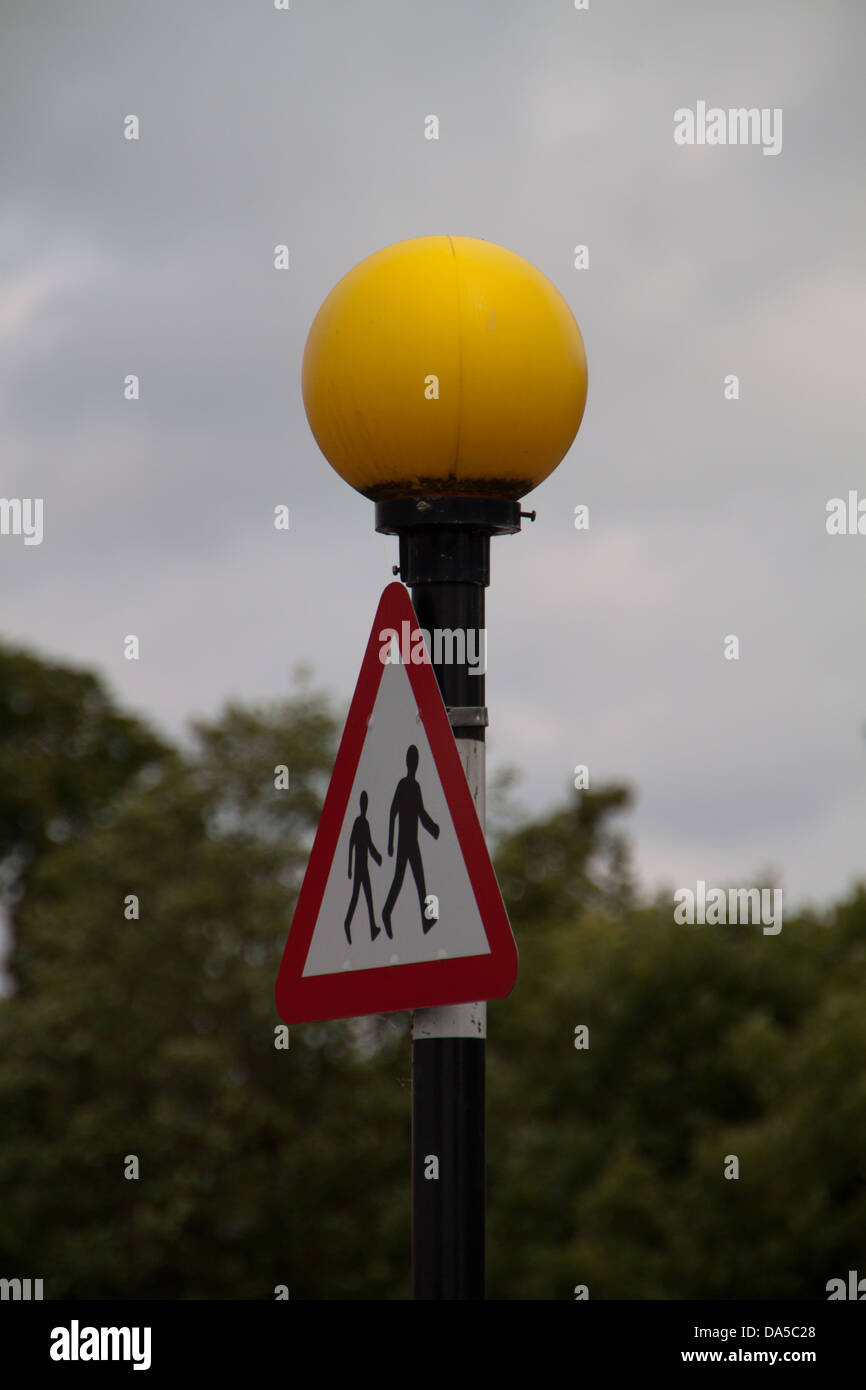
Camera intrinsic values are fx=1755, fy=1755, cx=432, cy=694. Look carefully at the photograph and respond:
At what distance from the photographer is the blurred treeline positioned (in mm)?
17234

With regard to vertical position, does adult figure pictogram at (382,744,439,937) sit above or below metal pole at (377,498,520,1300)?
above

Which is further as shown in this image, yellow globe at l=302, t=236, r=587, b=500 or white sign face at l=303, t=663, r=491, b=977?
yellow globe at l=302, t=236, r=587, b=500

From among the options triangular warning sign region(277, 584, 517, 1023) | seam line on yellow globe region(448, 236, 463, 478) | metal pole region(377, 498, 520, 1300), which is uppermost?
seam line on yellow globe region(448, 236, 463, 478)

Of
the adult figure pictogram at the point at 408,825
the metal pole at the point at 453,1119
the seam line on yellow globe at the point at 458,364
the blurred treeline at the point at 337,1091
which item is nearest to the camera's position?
the metal pole at the point at 453,1119

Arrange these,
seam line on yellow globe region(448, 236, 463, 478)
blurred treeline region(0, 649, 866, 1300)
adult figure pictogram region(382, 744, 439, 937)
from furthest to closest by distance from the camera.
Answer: blurred treeline region(0, 649, 866, 1300)
seam line on yellow globe region(448, 236, 463, 478)
adult figure pictogram region(382, 744, 439, 937)

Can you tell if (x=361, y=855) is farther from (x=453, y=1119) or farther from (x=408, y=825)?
(x=453, y=1119)

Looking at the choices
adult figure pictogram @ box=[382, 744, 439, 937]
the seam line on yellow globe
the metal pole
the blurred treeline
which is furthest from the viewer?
the blurred treeline

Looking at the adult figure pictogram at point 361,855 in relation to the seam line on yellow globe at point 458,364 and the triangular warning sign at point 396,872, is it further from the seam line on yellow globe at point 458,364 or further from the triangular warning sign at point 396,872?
the seam line on yellow globe at point 458,364

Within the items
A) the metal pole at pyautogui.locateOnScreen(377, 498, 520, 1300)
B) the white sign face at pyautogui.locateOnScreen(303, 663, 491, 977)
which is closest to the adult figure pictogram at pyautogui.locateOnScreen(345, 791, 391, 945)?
the white sign face at pyautogui.locateOnScreen(303, 663, 491, 977)

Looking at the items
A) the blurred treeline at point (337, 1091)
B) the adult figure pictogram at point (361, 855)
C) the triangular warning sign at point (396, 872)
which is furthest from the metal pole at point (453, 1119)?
the blurred treeline at point (337, 1091)

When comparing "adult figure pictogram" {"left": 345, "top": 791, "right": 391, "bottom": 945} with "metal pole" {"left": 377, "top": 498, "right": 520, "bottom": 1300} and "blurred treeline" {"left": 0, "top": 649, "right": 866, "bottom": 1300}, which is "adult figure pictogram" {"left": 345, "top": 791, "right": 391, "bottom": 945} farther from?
"blurred treeline" {"left": 0, "top": 649, "right": 866, "bottom": 1300}

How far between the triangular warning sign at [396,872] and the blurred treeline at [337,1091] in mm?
14028

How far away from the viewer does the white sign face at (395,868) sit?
110 inches
